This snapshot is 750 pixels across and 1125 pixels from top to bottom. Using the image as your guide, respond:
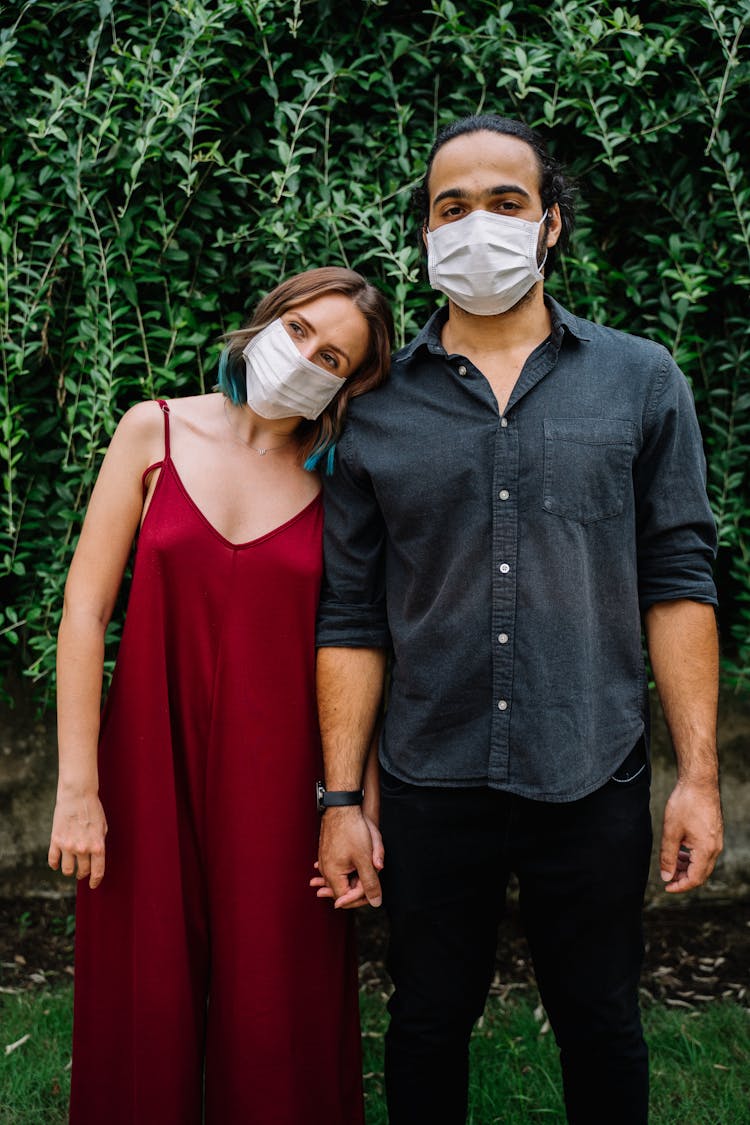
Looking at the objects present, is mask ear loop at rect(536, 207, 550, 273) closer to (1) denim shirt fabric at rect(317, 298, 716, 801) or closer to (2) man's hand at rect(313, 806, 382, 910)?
(1) denim shirt fabric at rect(317, 298, 716, 801)

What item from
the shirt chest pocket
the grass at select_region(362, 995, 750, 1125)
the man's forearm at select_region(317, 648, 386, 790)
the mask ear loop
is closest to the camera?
the shirt chest pocket

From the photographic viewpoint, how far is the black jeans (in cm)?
214

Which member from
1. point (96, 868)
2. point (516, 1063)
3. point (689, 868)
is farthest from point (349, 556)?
point (516, 1063)

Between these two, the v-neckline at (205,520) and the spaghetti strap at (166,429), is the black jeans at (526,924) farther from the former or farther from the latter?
the spaghetti strap at (166,429)

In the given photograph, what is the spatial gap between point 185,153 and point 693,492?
1795 mm

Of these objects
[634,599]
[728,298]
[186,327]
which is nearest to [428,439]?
[634,599]

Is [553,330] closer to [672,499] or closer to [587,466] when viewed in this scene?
[587,466]

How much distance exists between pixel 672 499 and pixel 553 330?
1.54ft

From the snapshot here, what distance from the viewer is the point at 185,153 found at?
112 inches

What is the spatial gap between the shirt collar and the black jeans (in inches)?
38.6

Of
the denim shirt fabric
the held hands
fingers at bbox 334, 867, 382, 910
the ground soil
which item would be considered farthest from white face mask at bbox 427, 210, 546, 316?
the ground soil

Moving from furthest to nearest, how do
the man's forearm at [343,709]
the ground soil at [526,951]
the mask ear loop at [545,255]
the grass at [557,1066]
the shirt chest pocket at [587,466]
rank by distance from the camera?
the ground soil at [526,951] < the grass at [557,1066] < the man's forearm at [343,709] < the mask ear loop at [545,255] < the shirt chest pocket at [587,466]

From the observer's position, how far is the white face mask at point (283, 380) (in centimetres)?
225

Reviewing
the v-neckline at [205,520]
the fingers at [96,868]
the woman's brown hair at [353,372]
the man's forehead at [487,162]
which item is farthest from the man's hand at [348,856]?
the man's forehead at [487,162]
